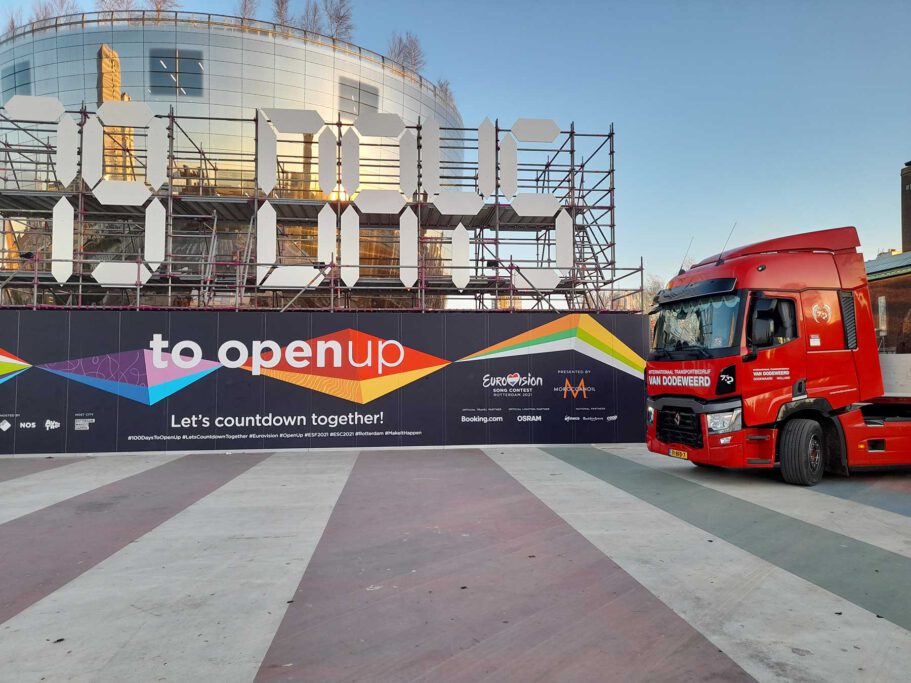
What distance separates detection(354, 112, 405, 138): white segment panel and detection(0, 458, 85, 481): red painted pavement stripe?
11735 millimetres

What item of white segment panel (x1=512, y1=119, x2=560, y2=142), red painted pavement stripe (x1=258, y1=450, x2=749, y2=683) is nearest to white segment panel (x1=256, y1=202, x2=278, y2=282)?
white segment panel (x1=512, y1=119, x2=560, y2=142)

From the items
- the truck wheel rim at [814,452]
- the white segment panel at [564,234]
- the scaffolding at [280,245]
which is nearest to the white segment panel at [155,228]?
the scaffolding at [280,245]

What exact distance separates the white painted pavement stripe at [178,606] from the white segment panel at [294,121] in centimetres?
1307

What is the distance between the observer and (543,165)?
19016 mm

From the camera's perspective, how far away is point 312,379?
13.5 m

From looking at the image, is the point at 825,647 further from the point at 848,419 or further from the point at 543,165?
the point at 543,165

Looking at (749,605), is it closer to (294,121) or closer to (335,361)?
(335,361)

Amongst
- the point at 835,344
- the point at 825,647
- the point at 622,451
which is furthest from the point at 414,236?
the point at 825,647

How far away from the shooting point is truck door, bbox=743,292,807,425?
28.9 feet

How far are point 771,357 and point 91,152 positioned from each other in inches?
707

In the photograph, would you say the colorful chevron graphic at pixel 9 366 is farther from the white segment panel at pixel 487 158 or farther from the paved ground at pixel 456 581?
the white segment panel at pixel 487 158

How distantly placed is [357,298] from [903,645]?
16.9 metres

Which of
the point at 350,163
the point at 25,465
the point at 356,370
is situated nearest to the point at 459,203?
the point at 350,163

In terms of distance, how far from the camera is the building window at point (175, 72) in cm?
2578
